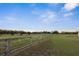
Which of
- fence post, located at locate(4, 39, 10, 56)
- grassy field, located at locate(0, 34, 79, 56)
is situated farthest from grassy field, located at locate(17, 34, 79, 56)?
fence post, located at locate(4, 39, 10, 56)

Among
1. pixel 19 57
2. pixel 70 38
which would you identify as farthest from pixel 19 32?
pixel 70 38

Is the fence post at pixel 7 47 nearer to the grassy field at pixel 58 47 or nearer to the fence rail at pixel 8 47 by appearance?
the fence rail at pixel 8 47

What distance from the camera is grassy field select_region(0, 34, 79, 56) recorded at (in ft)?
11.8

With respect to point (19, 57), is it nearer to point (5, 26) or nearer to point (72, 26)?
point (5, 26)

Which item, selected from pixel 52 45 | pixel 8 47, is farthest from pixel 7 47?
pixel 52 45

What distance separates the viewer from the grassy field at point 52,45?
11.8 ft

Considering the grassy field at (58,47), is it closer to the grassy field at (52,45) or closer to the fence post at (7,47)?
the grassy field at (52,45)

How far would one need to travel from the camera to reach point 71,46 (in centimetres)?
360

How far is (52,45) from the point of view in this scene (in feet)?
11.9

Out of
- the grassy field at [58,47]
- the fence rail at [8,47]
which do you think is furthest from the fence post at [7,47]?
the grassy field at [58,47]

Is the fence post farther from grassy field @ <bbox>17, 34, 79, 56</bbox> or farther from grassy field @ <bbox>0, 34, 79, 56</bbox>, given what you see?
grassy field @ <bbox>17, 34, 79, 56</bbox>

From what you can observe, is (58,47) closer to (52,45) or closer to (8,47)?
(52,45)

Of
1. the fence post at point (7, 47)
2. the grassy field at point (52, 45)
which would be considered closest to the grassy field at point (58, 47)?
the grassy field at point (52, 45)

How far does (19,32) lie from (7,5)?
1.22 ft
